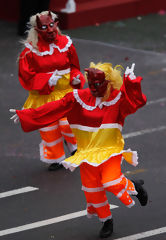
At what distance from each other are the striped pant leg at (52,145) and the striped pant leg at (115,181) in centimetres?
200

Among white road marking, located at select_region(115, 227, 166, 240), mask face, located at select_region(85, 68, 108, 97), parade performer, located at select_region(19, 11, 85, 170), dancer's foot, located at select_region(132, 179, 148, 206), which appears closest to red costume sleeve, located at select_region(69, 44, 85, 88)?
parade performer, located at select_region(19, 11, 85, 170)

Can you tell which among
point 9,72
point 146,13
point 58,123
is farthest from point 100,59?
point 58,123

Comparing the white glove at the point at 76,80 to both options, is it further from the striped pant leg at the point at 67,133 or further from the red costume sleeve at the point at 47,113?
the red costume sleeve at the point at 47,113

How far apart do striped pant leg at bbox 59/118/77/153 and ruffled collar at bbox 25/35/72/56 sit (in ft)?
3.00

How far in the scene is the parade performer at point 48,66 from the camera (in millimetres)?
8781

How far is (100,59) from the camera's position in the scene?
1370 centimetres

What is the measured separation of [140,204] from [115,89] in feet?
5.58

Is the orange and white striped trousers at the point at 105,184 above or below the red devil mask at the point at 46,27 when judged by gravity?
below

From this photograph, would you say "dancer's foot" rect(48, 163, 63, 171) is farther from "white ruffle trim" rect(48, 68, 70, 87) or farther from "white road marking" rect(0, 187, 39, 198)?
"white ruffle trim" rect(48, 68, 70, 87)

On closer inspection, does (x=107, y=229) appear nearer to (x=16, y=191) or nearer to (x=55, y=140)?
(x=16, y=191)

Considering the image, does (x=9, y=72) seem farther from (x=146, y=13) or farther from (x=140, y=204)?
(x=140, y=204)

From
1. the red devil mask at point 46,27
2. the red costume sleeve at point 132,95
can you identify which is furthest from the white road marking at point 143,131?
the red costume sleeve at point 132,95

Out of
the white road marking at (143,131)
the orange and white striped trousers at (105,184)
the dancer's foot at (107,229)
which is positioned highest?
the orange and white striped trousers at (105,184)

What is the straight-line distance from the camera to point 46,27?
28.6ft
